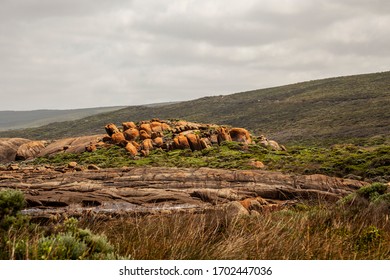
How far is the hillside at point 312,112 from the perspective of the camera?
4016 inches

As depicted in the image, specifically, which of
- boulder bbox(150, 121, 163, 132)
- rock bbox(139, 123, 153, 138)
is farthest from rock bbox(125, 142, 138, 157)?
boulder bbox(150, 121, 163, 132)

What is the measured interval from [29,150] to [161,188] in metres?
45.9

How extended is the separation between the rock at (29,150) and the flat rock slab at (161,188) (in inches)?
1265

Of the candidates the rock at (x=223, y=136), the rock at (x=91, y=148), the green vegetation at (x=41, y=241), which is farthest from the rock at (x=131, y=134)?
the green vegetation at (x=41, y=241)

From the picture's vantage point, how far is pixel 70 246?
4.83 meters

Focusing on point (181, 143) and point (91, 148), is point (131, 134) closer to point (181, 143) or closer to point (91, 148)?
point (91, 148)

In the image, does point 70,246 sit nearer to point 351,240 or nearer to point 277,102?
point 351,240

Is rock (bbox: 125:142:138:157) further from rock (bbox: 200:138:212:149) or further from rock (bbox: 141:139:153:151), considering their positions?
rock (bbox: 200:138:212:149)

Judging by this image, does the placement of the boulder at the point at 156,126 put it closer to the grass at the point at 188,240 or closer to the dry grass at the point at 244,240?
the dry grass at the point at 244,240

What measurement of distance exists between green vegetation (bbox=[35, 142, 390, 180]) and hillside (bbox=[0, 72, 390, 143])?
1652 inches

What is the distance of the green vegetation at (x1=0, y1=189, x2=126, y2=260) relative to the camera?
15.1ft

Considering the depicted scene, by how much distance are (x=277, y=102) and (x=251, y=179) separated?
141907mm

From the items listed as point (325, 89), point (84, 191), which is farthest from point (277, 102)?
point (84, 191)

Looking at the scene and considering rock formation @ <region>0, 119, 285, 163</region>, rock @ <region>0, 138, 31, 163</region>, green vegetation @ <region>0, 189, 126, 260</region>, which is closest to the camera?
green vegetation @ <region>0, 189, 126, 260</region>
